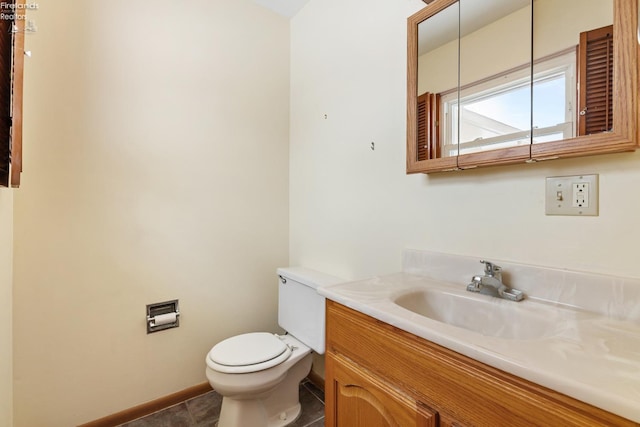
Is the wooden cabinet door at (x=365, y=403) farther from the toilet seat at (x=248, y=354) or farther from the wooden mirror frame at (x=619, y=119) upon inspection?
the wooden mirror frame at (x=619, y=119)

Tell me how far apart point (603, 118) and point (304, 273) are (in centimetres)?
135

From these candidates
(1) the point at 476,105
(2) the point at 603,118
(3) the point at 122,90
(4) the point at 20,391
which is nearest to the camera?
(2) the point at 603,118

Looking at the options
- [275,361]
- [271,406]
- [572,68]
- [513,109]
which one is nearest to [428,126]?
[513,109]

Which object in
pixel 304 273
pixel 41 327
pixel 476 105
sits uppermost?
pixel 476 105

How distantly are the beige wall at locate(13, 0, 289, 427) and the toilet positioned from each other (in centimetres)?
36

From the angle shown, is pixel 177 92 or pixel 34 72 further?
pixel 177 92

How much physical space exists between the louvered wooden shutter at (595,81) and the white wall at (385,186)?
0.10 metres

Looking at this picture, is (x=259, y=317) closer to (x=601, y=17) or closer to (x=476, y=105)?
(x=476, y=105)

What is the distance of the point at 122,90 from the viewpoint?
4.66 feet

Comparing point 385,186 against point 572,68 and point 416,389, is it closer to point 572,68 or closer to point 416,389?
point 572,68

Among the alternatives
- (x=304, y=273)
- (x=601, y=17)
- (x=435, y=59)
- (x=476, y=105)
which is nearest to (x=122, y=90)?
(x=304, y=273)

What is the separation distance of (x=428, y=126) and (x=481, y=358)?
0.86 metres

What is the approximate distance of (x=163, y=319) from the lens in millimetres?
1491

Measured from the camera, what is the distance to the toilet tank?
141cm
